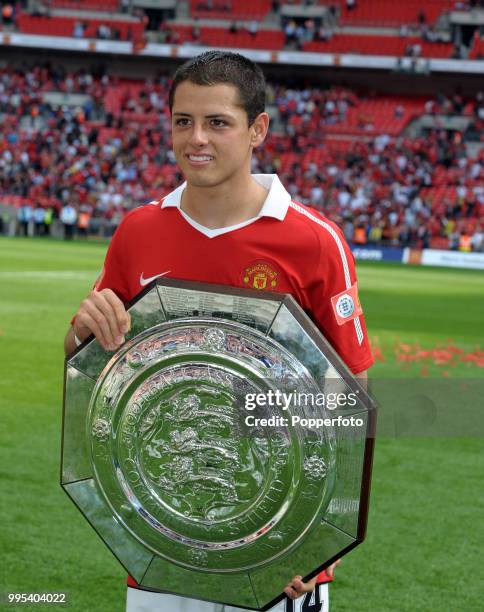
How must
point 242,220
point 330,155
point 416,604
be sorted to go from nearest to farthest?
point 242,220
point 416,604
point 330,155

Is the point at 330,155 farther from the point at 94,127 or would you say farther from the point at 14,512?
the point at 14,512

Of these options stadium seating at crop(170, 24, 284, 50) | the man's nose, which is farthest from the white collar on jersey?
stadium seating at crop(170, 24, 284, 50)

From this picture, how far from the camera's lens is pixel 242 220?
2.18 m

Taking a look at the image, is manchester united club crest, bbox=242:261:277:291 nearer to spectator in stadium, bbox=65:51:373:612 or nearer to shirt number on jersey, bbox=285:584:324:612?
spectator in stadium, bbox=65:51:373:612

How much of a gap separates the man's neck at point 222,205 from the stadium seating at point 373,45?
41625mm

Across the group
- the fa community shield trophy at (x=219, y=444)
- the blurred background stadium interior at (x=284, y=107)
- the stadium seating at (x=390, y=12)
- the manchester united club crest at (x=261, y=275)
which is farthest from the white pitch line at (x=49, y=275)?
the stadium seating at (x=390, y=12)

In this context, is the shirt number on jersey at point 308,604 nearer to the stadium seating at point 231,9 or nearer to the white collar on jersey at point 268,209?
A: the white collar on jersey at point 268,209

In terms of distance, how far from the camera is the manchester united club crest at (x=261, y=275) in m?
2.14

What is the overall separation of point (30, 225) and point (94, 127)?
8.70 m

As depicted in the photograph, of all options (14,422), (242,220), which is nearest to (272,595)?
(242,220)

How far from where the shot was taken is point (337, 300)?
84.6 inches

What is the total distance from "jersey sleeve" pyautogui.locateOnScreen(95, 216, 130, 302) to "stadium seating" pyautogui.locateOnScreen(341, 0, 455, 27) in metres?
43.4

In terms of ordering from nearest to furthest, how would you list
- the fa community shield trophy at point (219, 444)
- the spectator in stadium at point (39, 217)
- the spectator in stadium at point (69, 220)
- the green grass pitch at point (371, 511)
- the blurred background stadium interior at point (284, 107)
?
1. the fa community shield trophy at point (219, 444)
2. the green grass pitch at point (371, 511)
3. the spectator in stadium at point (69, 220)
4. the spectator in stadium at point (39, 217)
5. the blurred background stadium interior at point (284, 107)

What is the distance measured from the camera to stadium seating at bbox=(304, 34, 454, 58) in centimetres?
4194
